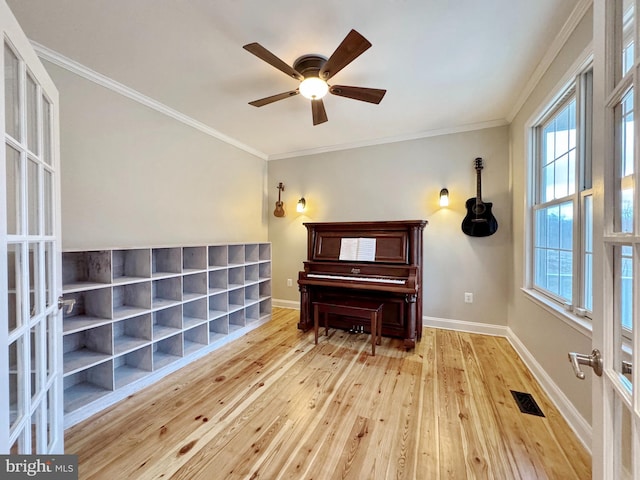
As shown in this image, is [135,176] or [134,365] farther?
[135,176]

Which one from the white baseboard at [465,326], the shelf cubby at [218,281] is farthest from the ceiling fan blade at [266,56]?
the white baseboard at [465,326]

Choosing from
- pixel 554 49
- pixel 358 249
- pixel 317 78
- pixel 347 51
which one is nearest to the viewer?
pixel 347 51

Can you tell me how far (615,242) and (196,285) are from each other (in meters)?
2.96

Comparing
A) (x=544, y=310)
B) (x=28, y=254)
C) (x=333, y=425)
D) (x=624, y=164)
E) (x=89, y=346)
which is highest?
(x=624, y=164)

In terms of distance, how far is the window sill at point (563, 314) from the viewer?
1.47m

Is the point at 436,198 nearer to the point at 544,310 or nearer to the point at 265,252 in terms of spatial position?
the point at 544,310

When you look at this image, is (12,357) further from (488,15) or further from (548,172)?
(548,172)

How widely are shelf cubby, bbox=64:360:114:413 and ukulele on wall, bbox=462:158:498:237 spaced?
3.73m

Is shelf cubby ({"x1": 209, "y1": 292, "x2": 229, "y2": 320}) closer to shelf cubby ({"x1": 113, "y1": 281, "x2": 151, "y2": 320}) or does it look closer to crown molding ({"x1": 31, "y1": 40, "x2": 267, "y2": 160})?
shelf cubby ({"x1": 113, "y1": 281, "x2": 151, "y2": 320})

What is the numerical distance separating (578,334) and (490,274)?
1.59 meters

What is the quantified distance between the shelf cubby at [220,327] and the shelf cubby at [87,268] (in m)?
1.30

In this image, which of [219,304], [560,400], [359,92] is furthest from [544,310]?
[219,304]

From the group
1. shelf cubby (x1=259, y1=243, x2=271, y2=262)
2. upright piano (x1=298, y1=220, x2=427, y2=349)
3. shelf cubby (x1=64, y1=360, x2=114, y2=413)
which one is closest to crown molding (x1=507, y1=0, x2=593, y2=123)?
upright piano (x1=298, y1=220, x2=427, y2=349)

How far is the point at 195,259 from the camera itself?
2725 mm
